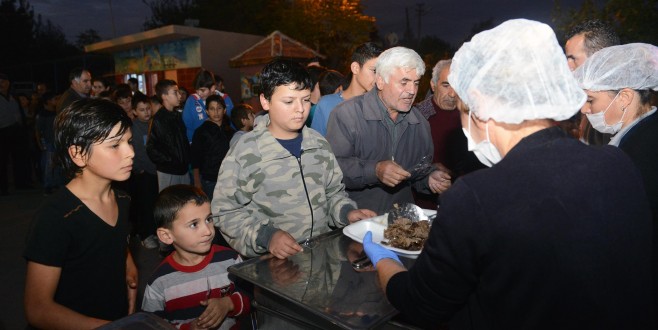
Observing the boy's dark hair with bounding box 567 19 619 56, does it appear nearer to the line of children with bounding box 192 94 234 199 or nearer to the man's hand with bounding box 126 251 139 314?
the man's hand with bounding box 126 251 139 314

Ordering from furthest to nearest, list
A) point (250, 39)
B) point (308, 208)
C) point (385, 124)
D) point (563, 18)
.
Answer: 1. point (250, 39)
2. point (563, 18)
3. point (385, 124)
4. point (308, 208)

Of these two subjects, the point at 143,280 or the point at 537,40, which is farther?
the point at 143,280

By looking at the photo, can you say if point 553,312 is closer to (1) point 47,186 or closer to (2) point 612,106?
(2) point 612,106

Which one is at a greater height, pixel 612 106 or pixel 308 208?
pixel 612 106

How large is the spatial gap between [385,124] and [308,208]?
1.12 metres

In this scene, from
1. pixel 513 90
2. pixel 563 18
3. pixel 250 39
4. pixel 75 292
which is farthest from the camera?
pixel 250 39

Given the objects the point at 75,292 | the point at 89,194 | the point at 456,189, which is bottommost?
the point at 75,292

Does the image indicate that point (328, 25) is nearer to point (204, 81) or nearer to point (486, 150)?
point (204, 81)

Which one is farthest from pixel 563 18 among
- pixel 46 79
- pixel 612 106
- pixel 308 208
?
pixel 46 79

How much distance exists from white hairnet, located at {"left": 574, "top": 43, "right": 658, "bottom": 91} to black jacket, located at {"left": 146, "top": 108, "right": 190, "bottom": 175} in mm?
4426

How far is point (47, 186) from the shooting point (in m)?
8.55

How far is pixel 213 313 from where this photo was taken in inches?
88.4

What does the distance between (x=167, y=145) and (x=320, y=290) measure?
4.08m

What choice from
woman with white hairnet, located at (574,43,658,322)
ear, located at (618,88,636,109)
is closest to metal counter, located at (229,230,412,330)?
woman with white hairnet, located at (574,43,658,322)
